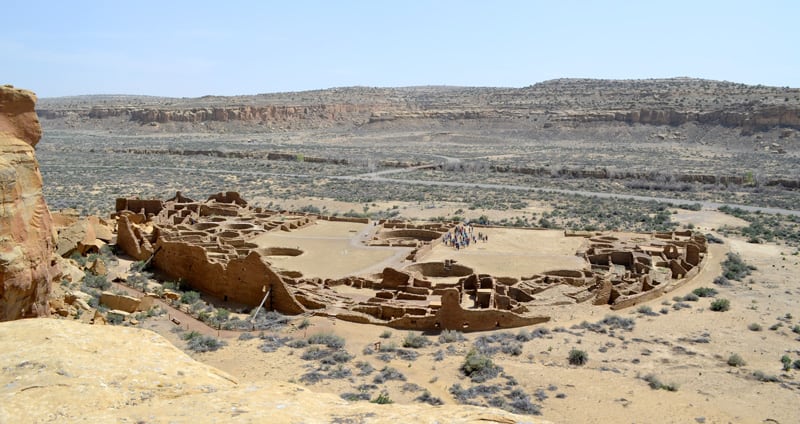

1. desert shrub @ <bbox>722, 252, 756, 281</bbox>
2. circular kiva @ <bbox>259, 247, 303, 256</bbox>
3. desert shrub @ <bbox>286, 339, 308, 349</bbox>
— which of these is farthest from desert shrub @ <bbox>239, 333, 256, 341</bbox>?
desert shrub @ <bbox>722, 252, 756, 281</bbox>

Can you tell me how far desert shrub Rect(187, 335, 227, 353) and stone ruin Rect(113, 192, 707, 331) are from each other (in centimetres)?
442

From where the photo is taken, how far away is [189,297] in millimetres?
25812

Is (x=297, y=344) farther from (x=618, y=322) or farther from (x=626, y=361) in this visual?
(x=618, y=322)

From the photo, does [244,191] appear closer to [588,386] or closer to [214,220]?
[214,220]

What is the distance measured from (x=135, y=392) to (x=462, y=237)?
28939mm

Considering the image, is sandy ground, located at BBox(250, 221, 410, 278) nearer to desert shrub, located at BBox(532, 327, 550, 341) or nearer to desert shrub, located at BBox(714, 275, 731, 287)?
desert shrub, located at BBox(532, 327, 550, 341)

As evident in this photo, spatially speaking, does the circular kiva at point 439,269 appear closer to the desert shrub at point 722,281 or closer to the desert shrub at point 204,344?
the desert shrub at point 722,281

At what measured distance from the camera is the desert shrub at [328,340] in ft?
68.0

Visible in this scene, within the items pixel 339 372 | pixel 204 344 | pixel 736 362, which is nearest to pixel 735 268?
pixel 736 362

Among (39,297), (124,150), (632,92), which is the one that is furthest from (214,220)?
(632,92)

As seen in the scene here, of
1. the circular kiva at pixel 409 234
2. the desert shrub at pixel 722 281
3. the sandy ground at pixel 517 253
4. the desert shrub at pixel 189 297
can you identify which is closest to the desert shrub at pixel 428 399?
the desert shrub at pixel 189 297

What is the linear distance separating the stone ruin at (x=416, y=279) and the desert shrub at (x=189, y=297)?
3.56 ft

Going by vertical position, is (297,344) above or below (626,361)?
below

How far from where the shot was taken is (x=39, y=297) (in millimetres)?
13328
